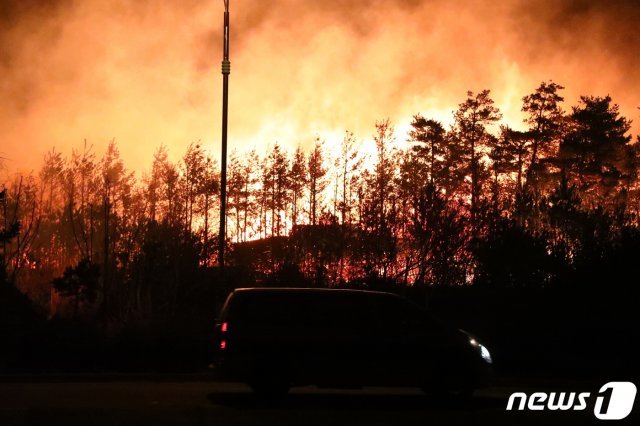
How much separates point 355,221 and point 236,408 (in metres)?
32.9

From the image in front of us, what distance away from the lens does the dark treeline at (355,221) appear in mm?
28781

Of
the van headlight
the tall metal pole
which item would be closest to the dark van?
the van headlight

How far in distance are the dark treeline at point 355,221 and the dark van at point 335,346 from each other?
8.96 meters

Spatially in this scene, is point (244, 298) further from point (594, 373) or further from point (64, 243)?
point (64, 243)

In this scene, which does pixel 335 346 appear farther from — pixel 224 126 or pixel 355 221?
pixel 355 221

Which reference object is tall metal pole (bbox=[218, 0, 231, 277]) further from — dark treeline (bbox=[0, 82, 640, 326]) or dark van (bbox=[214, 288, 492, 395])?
dark van (bbox=[214, 288, 492, 395])

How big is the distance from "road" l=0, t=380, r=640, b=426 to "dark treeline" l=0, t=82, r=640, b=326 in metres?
7.87

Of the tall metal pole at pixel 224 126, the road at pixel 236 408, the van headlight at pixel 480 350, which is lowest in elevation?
the road at pixel 236 408

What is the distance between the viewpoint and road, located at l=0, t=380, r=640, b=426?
471 inches

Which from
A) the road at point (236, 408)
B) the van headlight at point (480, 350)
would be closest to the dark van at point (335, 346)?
the van headlight at point (480, 350)

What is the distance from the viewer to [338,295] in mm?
14875

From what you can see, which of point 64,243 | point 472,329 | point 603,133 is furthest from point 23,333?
point 603,133

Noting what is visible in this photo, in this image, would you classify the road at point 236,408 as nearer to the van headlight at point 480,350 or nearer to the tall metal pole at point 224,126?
the van headlight at point 480,350

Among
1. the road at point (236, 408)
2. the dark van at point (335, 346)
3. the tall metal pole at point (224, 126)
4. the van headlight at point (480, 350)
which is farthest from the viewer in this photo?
the tall metal pole at point (224, 126)
